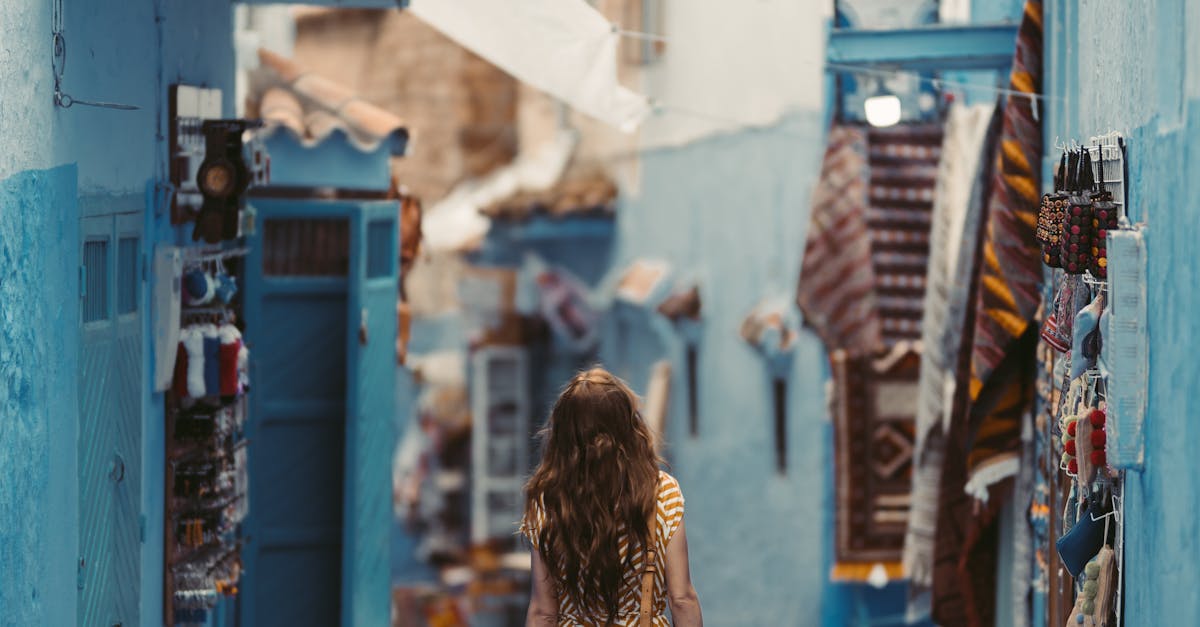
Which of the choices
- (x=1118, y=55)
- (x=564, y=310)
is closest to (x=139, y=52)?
(x=1118, y=55)

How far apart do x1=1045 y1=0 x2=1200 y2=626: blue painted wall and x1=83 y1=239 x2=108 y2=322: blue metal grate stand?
10.3ft

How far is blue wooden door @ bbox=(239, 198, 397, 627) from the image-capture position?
905 cm

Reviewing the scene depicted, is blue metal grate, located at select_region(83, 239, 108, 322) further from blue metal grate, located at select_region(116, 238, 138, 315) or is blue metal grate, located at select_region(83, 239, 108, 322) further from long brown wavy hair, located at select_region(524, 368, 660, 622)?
long brown wavy hair, located at select_region(524, 368, 660, 622)

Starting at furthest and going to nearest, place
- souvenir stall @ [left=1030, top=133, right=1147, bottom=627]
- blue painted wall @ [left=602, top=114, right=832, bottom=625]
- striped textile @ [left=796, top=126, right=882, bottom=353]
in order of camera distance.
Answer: blue painted wall @ [left=602, top=114, right=832, bottom=625]
striped textile @ [left=796, top=126, right=882, bottom=353]
souvenir stall @ [left=1030, top=133, right=1147, bottom=627]

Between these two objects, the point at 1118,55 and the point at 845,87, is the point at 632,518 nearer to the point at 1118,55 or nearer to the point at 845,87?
the point at 1118,55

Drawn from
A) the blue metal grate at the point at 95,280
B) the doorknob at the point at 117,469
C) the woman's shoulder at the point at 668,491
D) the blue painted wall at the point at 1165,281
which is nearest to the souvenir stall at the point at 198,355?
the doorknob at the point at 117,469

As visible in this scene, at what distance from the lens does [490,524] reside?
17453 millimetres

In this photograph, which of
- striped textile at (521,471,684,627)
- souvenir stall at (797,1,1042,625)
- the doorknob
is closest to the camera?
striped textile at (521,471,684,627)

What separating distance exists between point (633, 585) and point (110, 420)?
2.11 metres

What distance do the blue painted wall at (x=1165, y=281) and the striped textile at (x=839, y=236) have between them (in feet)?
17.1

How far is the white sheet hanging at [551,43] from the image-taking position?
299 inches

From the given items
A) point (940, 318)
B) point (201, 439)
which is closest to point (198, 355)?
point (201, 439)

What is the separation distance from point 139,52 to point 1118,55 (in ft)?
11.1

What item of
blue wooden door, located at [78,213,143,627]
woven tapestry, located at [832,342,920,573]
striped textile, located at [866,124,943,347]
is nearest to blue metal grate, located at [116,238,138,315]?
blue wooden door, located at [78,213,143,627]
